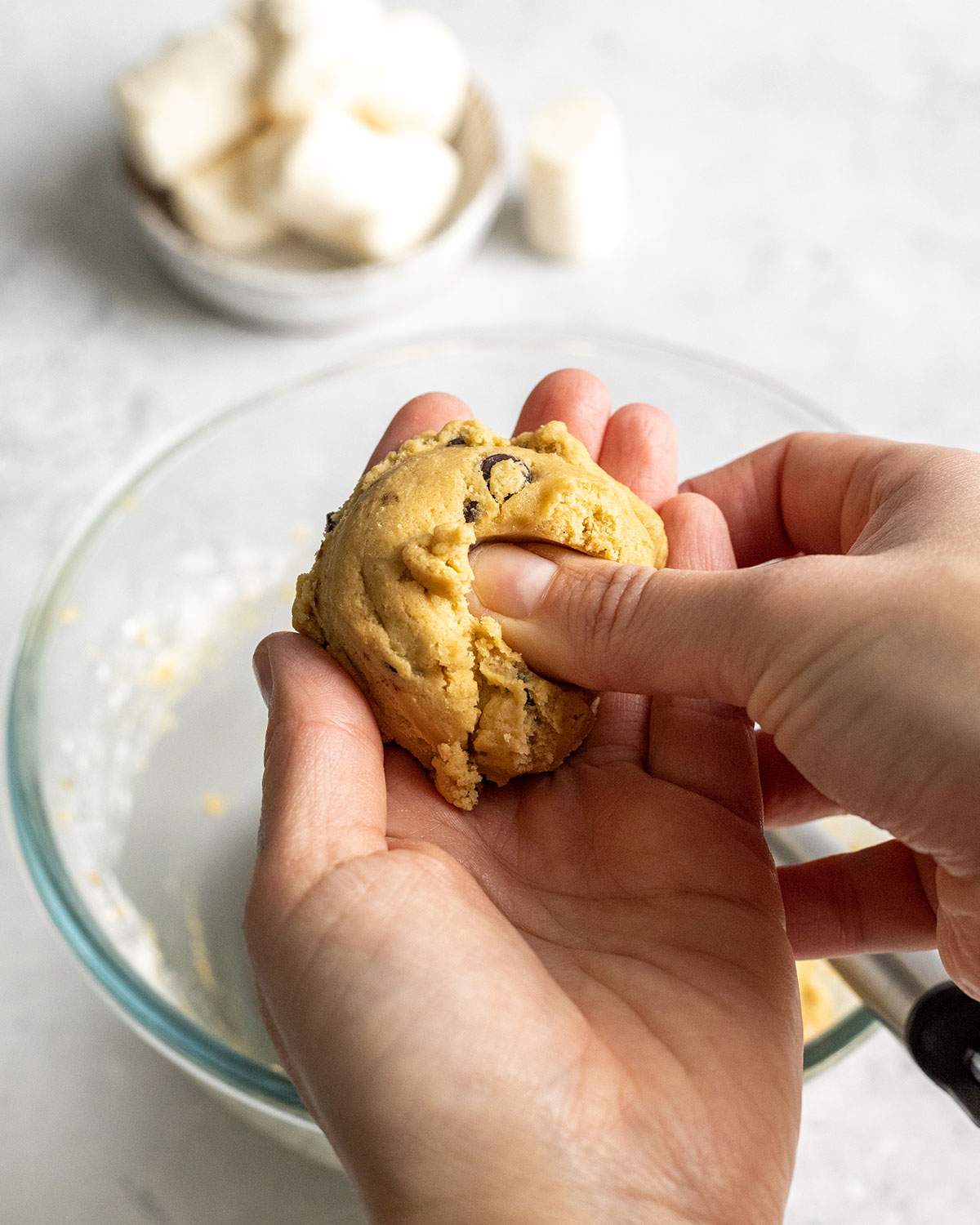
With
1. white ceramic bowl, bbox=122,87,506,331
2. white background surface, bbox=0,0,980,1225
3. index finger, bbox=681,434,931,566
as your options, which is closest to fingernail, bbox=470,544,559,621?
index finger, bbox=681,434,931,566

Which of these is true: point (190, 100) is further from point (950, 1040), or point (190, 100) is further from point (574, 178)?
point (950, 1040)

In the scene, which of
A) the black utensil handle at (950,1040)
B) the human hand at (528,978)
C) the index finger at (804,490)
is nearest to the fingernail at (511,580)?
the human hand at (528,978)

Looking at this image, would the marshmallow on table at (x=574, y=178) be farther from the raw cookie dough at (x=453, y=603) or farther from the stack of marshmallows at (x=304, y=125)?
the raw cookie dough at (x=453, y=603)

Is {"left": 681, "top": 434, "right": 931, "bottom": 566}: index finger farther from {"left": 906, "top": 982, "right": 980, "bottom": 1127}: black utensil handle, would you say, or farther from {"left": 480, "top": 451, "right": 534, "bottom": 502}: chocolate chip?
{"left": 906, "top": 982, "right": 980, "bottom": 1127}: black utensil handle

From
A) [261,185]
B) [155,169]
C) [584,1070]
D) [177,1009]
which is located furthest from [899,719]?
[155,169]

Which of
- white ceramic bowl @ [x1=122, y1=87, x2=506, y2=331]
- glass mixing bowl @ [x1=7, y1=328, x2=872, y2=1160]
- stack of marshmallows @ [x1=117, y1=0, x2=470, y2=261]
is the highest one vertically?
stack of marshmallows @ [x1=117, y1=0, x2=470, y2=261]
